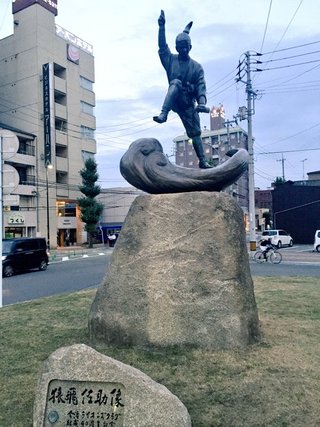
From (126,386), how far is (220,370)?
176 centimetres

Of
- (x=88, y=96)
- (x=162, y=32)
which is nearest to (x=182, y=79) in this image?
(x=162, y=32)

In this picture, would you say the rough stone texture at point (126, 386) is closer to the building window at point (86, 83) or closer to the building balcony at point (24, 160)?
the building balcony at point (24, 160)

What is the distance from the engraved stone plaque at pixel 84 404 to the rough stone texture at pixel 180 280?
2.15 metres

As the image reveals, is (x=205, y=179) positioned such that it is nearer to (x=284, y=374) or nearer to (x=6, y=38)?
(x=284, y=374)

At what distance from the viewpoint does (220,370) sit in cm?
405

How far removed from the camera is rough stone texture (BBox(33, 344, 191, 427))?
99.1 inches

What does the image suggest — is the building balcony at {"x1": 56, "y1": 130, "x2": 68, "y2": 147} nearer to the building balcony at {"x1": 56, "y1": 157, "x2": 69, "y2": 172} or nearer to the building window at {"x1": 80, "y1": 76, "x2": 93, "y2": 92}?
the building balcony at {"x1": 56, "y1": 157, "x2": 69, "y2": 172}

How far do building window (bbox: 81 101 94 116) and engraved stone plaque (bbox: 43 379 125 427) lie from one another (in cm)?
4160

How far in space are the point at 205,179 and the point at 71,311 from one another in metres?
3.62

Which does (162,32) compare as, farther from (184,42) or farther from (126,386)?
(126,386)

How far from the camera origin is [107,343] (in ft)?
16.2

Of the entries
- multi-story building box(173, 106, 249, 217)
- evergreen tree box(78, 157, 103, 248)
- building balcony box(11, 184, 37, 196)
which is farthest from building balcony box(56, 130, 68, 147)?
multi-story building box(173, 106, 249, 217)

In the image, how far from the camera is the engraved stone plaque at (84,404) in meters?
2.58

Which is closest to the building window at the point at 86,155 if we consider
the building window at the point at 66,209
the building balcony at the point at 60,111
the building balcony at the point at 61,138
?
the building balcony at the point at 61,138
